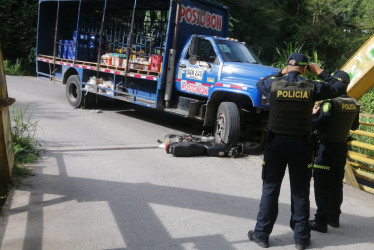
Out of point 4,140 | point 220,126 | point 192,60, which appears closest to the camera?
point 4,140

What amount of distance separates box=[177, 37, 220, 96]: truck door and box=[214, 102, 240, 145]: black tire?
73 cm

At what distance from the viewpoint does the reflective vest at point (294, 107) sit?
11.9 ft

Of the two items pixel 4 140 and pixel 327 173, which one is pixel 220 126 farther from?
pixel 4 140

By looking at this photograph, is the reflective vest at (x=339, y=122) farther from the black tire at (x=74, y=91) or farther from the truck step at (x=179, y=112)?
the black tire at (x=74, y=91)

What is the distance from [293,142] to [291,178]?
365mm

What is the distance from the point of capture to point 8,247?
3.44m

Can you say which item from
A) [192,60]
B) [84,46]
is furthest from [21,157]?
[84,46]

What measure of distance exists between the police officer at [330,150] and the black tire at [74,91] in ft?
27.3

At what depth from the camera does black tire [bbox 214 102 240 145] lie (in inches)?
292

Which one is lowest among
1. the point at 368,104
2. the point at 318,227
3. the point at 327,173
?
the point at 318,227

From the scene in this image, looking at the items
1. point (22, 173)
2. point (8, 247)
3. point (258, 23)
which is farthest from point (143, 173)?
point (258, 23)

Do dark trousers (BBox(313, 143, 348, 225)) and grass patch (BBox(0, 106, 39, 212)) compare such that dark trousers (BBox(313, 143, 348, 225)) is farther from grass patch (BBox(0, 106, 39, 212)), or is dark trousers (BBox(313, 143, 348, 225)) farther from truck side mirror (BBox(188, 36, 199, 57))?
truck side mirror (BBox(188, 36, 199, 57))

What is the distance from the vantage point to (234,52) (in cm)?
861

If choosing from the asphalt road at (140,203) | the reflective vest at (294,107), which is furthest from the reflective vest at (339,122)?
the asphalt road at (140,203)
